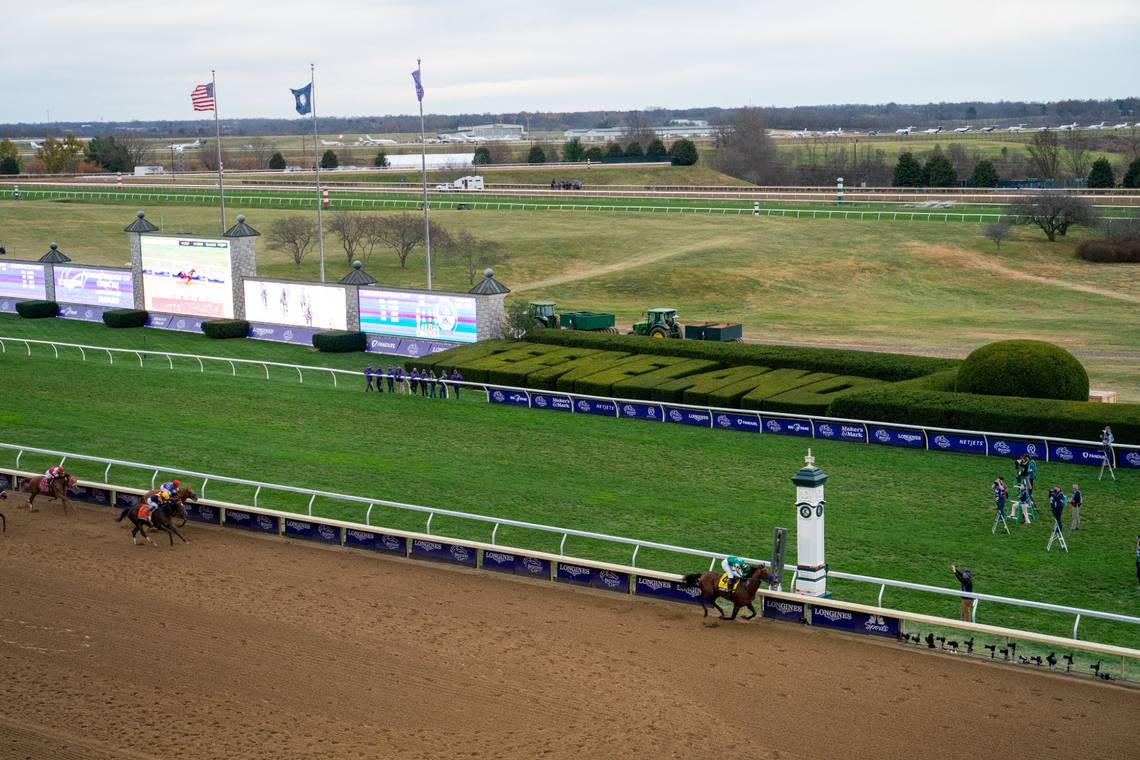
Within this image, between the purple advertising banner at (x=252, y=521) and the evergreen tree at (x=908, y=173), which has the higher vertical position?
the evergreen tree at (x=908, y=173)

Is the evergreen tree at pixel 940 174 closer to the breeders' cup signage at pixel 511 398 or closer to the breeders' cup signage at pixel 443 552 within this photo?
the breeders' cup signage at pixel 511 398

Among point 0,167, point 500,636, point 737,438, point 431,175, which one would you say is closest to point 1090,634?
point 500,636

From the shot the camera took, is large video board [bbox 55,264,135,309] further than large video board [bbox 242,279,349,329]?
Yes

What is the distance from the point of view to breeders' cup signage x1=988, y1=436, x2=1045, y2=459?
2498 cm

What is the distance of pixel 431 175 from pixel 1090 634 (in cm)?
8614

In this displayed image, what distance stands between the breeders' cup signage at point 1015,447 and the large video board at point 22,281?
35253 millimetres

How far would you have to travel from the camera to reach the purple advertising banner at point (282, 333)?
40344 millimetres

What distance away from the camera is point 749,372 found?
31.7 metres

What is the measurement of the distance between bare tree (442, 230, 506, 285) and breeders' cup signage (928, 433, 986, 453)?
32.3m

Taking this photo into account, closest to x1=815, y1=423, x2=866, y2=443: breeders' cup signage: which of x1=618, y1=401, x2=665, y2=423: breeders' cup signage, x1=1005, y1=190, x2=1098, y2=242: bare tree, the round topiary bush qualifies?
the round topiary bush

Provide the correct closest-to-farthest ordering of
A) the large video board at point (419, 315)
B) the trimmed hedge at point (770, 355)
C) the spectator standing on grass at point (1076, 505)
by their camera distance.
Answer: the spectator standing on grass at point (1076, 505)
the trimmed hedge at point (770, 355)
the large video board at point (419, 315)

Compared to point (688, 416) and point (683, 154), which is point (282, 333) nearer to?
point (688, 416)

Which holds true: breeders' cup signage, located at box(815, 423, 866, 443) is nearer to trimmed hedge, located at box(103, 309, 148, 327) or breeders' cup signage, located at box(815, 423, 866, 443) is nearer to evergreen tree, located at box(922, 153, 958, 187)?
trimmed hedge, located at box(103, 309, 148, 327)

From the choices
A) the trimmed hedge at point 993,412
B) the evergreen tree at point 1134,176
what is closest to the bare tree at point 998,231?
the evergreen tree at point 1134,176
